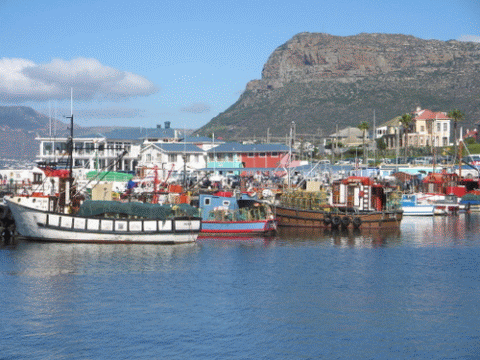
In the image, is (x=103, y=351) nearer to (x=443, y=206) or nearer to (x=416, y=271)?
(x=416, y=271)

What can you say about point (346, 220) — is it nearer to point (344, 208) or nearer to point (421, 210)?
point (344, 208)

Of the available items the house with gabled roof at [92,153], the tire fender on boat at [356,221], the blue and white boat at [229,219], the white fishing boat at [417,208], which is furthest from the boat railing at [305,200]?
the house with gabled roof at [92,153]

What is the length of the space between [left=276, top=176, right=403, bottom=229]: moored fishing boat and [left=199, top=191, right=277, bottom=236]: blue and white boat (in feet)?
25.9

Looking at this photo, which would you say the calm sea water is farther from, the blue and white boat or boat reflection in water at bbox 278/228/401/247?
the blue and white boat

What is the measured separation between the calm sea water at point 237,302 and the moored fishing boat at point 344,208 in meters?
13.0

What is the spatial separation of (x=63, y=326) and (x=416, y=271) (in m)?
25.3

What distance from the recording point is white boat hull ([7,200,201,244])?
56.2 metres

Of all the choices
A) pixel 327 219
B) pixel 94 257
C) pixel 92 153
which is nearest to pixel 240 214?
pixel 327 219

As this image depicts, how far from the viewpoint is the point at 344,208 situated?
7656 cm

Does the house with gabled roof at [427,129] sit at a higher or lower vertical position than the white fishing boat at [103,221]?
higher

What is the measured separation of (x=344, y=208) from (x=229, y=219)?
16413 mm

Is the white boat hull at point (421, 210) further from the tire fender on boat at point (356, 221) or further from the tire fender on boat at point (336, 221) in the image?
the tire fender on boat at point (336, 221)

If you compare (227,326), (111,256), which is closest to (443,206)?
(111,256)

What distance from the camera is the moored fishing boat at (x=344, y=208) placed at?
241 ft
